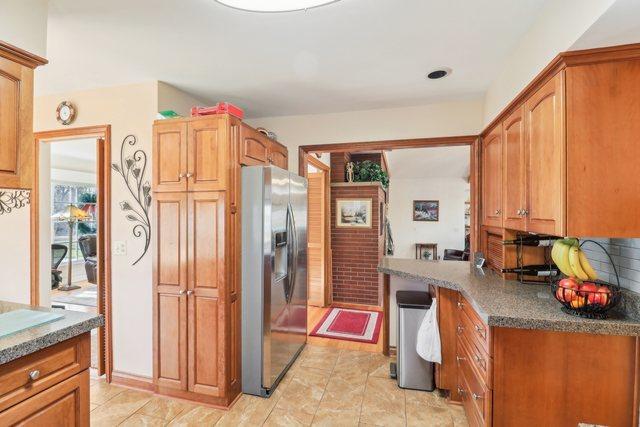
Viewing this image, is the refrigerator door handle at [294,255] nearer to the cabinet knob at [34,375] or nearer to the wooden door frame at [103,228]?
the wooden door frame at [103,228]

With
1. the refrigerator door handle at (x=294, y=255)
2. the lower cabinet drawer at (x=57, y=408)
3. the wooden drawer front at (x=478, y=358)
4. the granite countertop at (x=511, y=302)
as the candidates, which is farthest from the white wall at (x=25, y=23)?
the wooden drawer front at (x=478, y=358)

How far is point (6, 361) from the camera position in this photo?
1.09 meters

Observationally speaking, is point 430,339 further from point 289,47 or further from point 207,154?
point 289,47

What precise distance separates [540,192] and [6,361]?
2.43 metres

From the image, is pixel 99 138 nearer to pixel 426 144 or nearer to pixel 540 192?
pixel 426 144

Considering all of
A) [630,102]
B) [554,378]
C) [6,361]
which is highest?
[630,102]

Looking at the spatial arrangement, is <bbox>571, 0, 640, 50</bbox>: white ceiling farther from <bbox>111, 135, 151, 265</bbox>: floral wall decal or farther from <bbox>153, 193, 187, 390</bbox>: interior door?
<bbox>111, 135, 151, 265</bbox>: floral wall decal

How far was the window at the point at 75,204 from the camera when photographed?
20.5 ft

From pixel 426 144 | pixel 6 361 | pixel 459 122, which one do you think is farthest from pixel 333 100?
pixel 6 361

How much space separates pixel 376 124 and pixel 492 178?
3.93 ft

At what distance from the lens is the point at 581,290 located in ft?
4.73

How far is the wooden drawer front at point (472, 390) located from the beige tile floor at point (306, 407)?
27 centimetres

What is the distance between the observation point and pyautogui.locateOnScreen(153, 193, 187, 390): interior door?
2.27 meters

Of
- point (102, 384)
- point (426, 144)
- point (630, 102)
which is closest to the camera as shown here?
point (630, 102)
